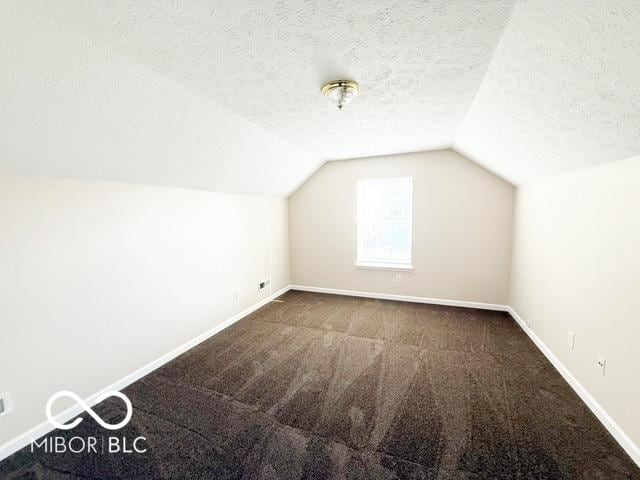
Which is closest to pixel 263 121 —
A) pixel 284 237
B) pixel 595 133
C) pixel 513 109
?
pixel 513 109

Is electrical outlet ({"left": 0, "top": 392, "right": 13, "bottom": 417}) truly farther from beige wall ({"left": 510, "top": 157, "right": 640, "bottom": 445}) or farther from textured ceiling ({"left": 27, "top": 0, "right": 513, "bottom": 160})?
beige wall ({"left": 510, "top": 157, "right": 640, "bottom": 445})

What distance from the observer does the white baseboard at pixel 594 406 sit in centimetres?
149

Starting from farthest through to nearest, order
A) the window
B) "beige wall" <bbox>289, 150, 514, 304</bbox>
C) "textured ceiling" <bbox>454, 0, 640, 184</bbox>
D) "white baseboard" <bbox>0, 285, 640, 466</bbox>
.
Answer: the window → "beige wall" <bbox>289, 150, 514, 304</bbox> → "white baseboard" <bbox>0, 285, 640, 466</bbox> → "textured ceiling" <bbox>454, 0, 640, 184</bbox>

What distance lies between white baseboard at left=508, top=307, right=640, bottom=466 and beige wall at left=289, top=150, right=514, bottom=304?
1.10 m

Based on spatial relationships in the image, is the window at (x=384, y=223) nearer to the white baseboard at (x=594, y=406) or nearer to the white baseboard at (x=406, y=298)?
the white baseboard at (x=406, y=298)

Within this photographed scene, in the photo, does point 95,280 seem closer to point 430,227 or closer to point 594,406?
point 594,406

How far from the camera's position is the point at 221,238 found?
10.5 feet

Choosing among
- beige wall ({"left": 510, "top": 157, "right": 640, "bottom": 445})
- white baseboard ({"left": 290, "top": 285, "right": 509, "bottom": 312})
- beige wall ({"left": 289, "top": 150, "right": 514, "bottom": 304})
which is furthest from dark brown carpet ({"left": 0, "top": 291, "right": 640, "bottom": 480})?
beige wall ({"left": 289, "top": 150, "right": 514, "bottom": 304})

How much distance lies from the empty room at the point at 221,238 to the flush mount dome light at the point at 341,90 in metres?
0.01

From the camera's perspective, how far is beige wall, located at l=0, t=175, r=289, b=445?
1604mm

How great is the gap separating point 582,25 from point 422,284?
333 centimetres

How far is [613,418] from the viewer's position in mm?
1636

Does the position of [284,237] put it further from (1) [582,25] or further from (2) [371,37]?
(1) [582,25]

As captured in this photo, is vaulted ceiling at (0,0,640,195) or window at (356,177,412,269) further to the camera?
window at (356,177,412,269)
